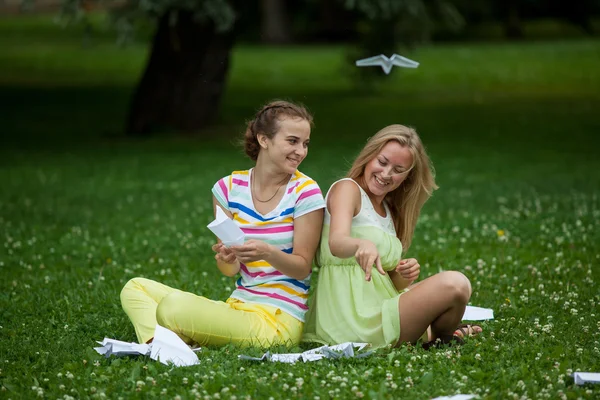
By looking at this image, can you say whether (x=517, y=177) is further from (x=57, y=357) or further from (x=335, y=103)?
(x=335, y=103)

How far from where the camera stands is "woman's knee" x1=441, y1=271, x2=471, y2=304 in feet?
18.0

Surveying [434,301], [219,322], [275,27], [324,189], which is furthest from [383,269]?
[275,27]

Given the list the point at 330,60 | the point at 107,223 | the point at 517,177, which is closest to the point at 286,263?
the point at 107,223

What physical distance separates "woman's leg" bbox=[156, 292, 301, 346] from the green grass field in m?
0.13

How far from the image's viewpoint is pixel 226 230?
5.20m

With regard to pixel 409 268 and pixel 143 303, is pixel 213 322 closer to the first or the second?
pixel 143 303

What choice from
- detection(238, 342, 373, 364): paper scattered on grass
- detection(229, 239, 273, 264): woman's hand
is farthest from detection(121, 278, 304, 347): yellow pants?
detection(229, 239, 273, 264): woman's hand

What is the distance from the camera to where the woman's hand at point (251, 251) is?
5320mm

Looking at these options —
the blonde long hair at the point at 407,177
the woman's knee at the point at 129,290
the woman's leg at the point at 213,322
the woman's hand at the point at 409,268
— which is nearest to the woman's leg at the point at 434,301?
the woman's hand at the point at 409,268

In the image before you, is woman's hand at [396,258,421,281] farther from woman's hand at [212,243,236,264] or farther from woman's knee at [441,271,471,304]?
woman's hand at [212,243,236,264]

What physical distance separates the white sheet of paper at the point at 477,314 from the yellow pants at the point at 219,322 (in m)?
1.30

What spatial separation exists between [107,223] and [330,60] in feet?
81.3

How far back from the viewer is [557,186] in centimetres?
1298

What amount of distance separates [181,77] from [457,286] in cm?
1369
